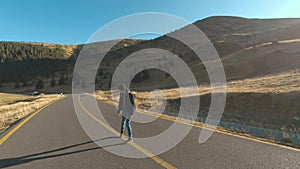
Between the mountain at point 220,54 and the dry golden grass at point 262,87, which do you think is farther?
the mountain at point 220,54

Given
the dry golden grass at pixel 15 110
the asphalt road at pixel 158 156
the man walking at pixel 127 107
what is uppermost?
the man walking at pixel 127 107

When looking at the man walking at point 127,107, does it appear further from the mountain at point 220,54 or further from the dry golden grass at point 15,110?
the mountain at point 220,54

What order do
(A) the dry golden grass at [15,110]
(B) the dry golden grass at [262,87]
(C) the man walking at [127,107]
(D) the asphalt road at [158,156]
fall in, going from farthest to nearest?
1. (B) the dry golden grass at [262,87]
2. (A) the dry golden grass at [15,110]
3. (C) the man walking at [127,107]
4. (D) the asphalt road at [158,156]

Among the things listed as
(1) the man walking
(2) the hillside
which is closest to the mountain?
(2) the hillside

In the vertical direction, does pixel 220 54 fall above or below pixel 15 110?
above

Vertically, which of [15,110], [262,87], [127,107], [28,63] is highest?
[28,63]

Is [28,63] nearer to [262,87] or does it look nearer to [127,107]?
[262,87]

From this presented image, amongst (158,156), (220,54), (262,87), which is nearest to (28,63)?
(220,54)

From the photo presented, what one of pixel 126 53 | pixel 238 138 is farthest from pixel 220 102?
pixel 126 53

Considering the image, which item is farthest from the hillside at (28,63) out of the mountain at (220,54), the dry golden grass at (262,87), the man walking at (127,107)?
the man walking at (127,107)

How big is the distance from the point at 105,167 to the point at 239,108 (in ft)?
52.5

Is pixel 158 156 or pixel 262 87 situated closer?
pixel 158 156

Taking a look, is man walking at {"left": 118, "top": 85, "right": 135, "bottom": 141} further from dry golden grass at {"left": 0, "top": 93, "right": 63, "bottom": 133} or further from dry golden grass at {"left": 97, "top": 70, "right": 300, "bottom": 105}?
dry golden grass at {"left": 97, "top": 70, "right": 300, "bottom": 105}

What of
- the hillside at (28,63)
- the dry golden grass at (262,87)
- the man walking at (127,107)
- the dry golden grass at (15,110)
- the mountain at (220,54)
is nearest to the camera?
the man walking at (127,107)
